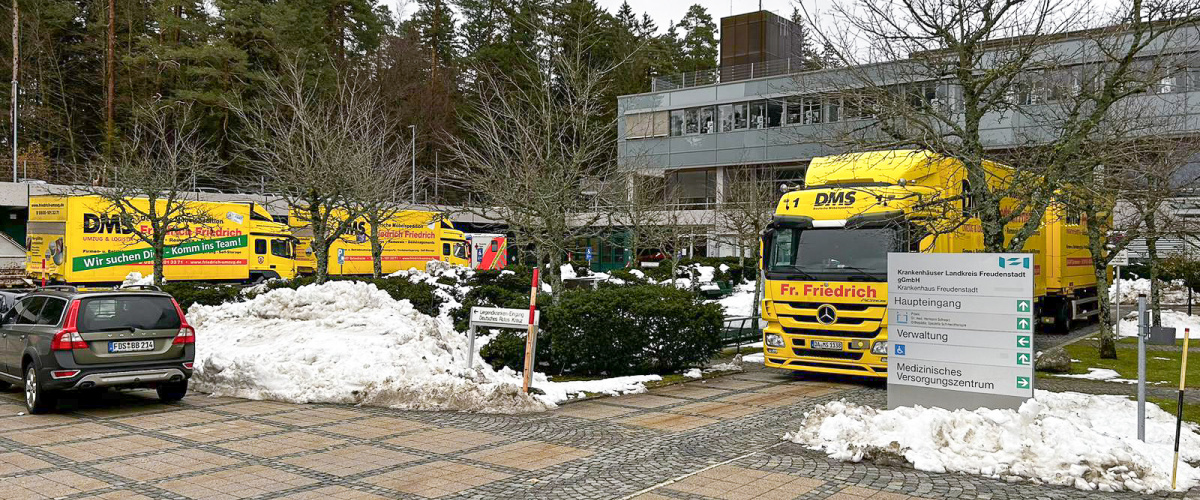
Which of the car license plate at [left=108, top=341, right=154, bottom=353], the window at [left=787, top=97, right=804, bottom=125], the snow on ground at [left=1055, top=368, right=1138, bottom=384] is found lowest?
the snow on ground at [left=1055, top=368, right=1138, bottom=384]

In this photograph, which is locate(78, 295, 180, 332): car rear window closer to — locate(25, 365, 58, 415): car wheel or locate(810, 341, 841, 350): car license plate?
locate(25, 365, 58, 415): car wheel

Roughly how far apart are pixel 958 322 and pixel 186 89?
44.6m

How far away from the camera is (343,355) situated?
13.0 metres

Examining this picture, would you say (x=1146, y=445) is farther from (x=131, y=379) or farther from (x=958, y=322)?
(x=131, y=379)

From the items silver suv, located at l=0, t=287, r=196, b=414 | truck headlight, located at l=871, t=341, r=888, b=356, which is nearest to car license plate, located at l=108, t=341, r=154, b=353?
silver suv, located at l=0, t=287, r=196, b=414

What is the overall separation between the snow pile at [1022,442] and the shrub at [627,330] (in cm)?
471

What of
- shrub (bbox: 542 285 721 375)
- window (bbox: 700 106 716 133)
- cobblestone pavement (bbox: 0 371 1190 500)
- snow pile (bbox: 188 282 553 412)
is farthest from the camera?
window (bbox: 700 106 716 133)

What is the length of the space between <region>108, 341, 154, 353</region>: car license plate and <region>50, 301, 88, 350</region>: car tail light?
0.29 m

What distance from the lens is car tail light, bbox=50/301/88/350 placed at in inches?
430

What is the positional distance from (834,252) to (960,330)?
3887 mm

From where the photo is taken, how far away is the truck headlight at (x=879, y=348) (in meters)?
13.0

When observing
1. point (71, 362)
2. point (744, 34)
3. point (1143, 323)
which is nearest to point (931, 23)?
point (1143, 323)

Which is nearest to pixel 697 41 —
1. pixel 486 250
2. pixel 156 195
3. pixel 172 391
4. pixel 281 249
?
pixel 486 250

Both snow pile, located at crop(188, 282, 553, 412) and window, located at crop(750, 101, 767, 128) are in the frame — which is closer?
snow pile, located at crop(188, 282, 553, 412)
